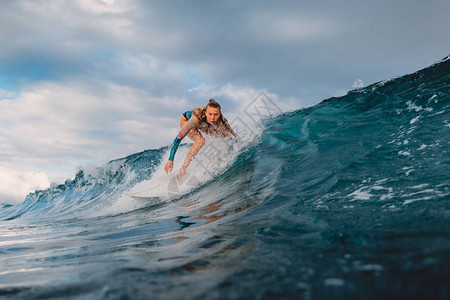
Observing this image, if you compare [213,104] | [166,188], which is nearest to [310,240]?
[213,104]

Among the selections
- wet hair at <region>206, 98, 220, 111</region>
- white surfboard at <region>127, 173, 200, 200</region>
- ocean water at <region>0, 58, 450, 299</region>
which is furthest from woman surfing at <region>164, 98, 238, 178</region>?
ocean water at <region>0, 58, 450, 299</region>

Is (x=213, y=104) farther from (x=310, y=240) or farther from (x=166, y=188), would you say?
(x=310, y=240)

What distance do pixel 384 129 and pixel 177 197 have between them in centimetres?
467

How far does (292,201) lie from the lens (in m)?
3.24

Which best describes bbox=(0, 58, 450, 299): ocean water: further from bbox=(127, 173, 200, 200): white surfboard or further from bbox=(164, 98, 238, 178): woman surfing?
bbox=(164, 98, 238, 178): woman surfing

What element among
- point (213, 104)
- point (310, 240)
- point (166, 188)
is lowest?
point (310, 240)

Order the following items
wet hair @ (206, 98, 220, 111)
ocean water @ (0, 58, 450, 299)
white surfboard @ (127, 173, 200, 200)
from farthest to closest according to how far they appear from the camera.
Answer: white surfboard @ (127, 173, 200, 200), wet hair @ (206, 98, 220, 111), ocean water @ (0, 58, 450, 299)

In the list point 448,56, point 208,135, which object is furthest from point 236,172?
point 448,56

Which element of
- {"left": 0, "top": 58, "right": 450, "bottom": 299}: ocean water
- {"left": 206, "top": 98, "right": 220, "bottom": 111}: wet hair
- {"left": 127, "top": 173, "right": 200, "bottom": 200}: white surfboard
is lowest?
{"left": 0, "top": 58, "right": 450, "bottom": 299}: ocean water

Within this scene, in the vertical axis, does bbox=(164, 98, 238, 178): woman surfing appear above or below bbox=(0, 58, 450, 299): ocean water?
above

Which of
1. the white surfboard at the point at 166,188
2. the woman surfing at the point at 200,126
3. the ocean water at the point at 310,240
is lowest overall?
the ocean water at the point at 310,240

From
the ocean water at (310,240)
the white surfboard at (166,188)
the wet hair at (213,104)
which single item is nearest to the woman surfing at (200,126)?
the wet hair at (213,104)

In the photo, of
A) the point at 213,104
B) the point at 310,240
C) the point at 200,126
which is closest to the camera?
the point at 310,240

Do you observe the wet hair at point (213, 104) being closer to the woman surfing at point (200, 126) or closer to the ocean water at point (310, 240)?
the woman surfing at point (200, 126)
